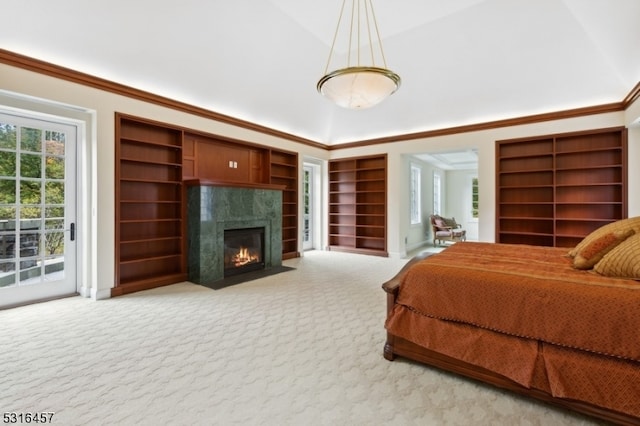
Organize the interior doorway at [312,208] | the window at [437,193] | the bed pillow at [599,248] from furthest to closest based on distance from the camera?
the window at [437,193] → the interior doorway at [312,208] → the bed pillow at [599,248]

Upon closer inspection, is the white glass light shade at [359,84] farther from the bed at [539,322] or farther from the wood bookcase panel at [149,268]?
the wood bookcase panel at [149,268]

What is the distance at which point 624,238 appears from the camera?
81.7 inches

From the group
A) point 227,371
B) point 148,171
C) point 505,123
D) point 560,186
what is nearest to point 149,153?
point 148,171

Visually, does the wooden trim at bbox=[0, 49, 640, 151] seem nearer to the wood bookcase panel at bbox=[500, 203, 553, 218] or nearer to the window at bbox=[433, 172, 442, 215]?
the wood bookcase panel at bbox=[500, 203, 553, 218]

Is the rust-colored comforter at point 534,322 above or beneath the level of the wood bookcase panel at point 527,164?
beneath

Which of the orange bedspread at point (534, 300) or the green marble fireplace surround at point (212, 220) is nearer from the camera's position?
the orange bedspread at point (534, 300)

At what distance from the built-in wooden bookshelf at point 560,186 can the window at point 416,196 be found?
2.98m

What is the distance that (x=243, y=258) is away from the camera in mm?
5164

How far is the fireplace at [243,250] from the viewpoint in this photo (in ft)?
16.0

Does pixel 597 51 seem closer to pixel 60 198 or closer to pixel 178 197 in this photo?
pixel 178 197

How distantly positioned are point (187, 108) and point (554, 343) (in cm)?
503

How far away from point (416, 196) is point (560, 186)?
3822 millimetres

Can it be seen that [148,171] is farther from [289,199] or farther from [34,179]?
[289,199]

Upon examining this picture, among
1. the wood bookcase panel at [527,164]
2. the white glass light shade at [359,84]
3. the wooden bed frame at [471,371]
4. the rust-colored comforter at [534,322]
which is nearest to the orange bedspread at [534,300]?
the rust-colored comforter at [534,322]
